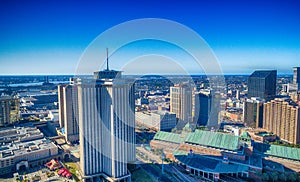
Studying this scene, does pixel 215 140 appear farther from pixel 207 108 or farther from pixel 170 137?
pixel 207 108

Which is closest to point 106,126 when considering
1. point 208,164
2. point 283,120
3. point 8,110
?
point 208,164

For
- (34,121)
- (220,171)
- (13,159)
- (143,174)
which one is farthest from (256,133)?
(34,121)

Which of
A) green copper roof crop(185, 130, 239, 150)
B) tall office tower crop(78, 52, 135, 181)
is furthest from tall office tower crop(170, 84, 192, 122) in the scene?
tall office tower crop(78, 52, 135, 181)

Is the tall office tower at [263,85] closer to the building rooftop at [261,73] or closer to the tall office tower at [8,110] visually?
the building rooftop at [261,73]

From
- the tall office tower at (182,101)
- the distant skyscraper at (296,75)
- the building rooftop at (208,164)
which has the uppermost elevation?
the distant skyscraper at (296,75)

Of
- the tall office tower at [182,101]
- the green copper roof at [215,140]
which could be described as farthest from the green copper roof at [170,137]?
the tall office tower at [182,101]

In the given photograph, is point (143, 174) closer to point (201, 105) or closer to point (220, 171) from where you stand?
point (220, 171)
